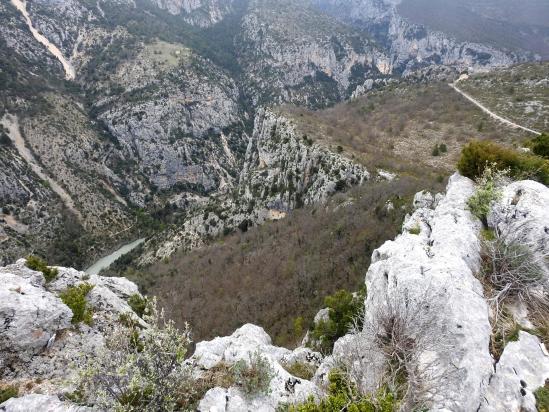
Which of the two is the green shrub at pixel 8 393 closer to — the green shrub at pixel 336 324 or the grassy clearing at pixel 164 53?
the green shrub at pixel 336 324

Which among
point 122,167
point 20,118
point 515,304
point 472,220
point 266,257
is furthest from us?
point 122,167

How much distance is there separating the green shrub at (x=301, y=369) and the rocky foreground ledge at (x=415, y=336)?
1.05 ft

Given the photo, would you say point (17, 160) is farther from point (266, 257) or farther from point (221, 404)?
point (221, 404)

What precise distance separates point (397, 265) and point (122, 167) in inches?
5042

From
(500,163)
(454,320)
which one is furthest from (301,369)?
(500,163)

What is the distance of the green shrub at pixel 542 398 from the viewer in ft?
22.2

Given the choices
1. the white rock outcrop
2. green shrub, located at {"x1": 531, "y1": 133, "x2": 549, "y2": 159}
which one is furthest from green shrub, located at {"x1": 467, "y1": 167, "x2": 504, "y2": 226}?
the white rock outcrop

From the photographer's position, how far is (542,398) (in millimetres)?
6879

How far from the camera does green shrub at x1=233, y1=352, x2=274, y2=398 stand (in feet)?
27.8

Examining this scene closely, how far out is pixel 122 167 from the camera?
124 m

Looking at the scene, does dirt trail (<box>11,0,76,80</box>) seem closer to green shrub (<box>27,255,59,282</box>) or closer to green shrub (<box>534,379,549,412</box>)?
green shrub (<box>27,255,59,282</box>)

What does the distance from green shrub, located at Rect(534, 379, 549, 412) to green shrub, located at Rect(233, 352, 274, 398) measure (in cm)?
555

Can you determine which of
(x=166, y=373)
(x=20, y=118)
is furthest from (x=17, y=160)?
(x=166, y=373)

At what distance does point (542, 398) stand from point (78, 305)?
1210 cm
